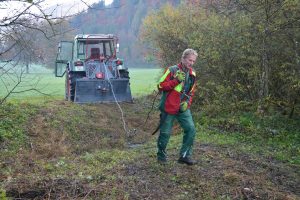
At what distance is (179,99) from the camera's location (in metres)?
6.64

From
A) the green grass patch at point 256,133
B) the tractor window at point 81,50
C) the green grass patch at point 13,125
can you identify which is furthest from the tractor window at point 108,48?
the green grass patch at point 256,133

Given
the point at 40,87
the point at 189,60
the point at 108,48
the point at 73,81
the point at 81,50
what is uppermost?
the point at 189,60

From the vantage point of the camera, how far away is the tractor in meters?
14.6

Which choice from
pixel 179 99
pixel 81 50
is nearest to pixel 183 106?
pixel 179 99

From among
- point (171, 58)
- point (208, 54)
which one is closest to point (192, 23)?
point (171, 58)

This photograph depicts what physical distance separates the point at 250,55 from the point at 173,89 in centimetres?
523

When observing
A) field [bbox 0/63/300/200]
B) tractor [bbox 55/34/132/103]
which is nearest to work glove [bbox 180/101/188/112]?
field [bbox 0/63/300/200]

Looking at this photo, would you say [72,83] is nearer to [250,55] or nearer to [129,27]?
[250,55]

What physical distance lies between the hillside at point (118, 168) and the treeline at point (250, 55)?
6.49 ft

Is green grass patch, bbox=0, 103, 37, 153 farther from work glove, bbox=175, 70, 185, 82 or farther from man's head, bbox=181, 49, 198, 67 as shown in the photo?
man's head, bbox=181, 49, 198, 67

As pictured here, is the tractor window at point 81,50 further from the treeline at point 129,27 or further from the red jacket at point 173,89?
the treeline at point 129,27

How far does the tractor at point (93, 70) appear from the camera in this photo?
14633 mm

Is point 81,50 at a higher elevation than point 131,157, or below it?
higher

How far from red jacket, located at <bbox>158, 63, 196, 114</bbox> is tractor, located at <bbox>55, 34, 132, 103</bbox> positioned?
6.82 meters
